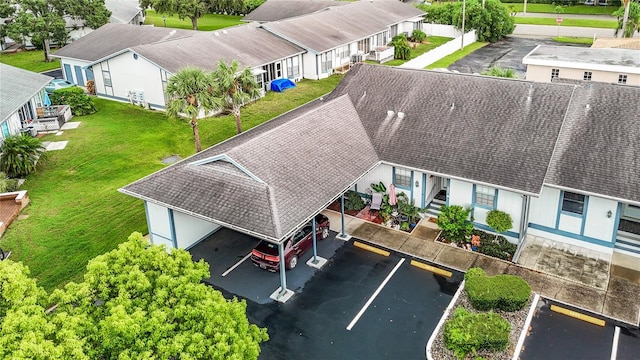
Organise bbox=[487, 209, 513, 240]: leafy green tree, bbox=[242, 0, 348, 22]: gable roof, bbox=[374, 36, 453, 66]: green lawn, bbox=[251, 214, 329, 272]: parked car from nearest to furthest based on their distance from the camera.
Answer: bbox=[251, 214, 329, 272]: parked car, bbox=[487, 209, 513, 240]: leafy green tree, bbox=[374, 36, 453, 66]: green lawn, bbox=[242, 0, 348, 22]: gable roof

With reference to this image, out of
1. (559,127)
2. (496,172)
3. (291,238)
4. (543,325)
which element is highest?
(559,127)

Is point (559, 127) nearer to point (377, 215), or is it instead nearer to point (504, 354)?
point (377, 215)

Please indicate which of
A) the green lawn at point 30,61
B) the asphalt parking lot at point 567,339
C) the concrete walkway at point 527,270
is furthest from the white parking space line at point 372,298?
the green lawn at point 30,61

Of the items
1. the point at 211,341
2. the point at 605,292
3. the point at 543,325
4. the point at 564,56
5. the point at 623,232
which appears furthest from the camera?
the point at 564,56

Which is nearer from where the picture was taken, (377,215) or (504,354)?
(504,354)

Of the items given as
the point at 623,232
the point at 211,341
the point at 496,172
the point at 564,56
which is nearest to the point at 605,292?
the point at 623,232

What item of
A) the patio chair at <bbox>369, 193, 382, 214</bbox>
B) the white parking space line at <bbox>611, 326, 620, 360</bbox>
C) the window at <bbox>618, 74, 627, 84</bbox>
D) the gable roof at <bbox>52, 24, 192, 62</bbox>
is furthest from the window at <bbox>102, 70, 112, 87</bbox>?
the white parking space line at <bbox>611, 326, 620, 360</bbox>

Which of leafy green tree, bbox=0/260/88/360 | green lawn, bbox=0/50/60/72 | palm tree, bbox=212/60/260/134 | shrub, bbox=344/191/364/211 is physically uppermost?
palm tree, bbox=212/60/260/134

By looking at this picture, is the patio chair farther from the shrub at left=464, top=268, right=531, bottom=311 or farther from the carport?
the shrub at left=464, top=268, right=531, bottom=311
